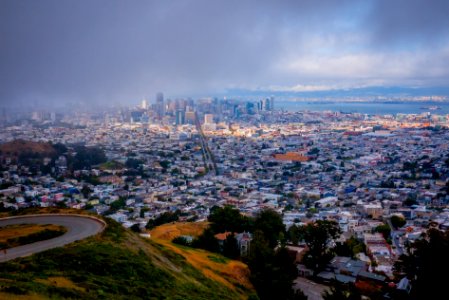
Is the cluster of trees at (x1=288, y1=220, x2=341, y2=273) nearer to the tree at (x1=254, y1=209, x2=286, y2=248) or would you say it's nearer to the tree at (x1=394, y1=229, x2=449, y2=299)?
the tree at (x1=254, y1=209, x2=286, y2=248)

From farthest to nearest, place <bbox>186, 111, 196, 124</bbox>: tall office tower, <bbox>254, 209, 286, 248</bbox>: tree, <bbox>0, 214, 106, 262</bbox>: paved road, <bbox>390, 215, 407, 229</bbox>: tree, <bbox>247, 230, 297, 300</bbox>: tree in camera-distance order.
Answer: <bbox>186, 111, 196, 124</bbox>: tall office tower
<bbox>390, 215, 407, 229</bbox>: tree
<bbox>254, 209, 286, 248</bbox>: tree
<bbox>247, 230, 297, 300</bbox>: tree
<bbox>0, 214, 106, 262</bbox>: paved road

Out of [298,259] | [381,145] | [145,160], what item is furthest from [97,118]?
[298,259]

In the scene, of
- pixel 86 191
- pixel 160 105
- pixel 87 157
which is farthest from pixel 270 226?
pixel 160 105

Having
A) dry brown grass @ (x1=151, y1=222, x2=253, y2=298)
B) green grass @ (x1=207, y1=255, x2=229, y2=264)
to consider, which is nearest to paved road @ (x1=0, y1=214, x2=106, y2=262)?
dry brown grass @ (x1=151, y1=222, x2=253, y2=298)

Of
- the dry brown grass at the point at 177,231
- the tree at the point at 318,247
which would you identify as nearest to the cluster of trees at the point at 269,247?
the tree at the point at 318,247

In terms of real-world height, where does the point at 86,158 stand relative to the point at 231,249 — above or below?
below

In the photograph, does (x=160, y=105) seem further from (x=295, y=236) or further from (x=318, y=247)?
(x=318, y=247)
